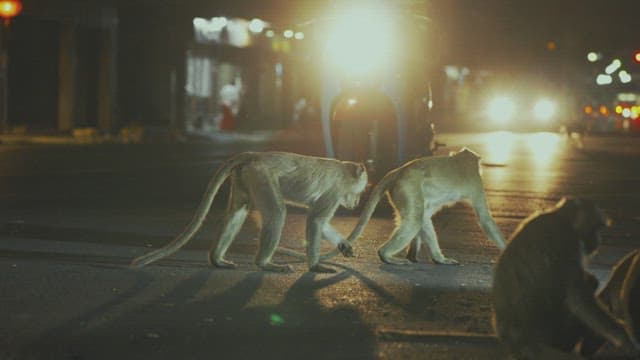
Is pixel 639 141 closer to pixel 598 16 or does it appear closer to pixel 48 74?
Result: pixel 598 16

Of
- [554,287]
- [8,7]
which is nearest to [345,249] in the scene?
[554,287]

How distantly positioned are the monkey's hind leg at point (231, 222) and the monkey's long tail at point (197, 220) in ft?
0.78

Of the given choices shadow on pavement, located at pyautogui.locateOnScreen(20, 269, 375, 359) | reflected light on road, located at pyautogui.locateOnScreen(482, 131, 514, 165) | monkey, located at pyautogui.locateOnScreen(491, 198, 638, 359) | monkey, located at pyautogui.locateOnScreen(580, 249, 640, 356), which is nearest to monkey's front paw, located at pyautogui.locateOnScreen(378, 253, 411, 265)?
shadow on pavement, located at pyautogui.locateOnScreen(20, 269, 375, 359)

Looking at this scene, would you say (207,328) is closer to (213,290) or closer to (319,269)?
(213,290)

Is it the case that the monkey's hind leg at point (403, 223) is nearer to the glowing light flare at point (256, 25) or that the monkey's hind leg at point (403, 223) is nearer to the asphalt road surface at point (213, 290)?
the asphalt road surface at point (213, 290)

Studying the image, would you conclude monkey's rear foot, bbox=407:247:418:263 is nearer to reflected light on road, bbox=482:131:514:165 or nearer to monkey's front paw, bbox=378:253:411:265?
monkey's front paw, bbox=378:253:411:265

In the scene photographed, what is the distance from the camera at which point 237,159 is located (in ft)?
34.7

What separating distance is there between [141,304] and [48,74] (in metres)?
32.1

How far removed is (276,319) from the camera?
8516 mm

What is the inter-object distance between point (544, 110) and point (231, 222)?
57.0 m

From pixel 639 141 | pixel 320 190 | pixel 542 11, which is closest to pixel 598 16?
pixel 542 11

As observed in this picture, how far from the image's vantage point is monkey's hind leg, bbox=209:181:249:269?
35.0 feet

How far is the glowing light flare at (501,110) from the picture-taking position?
67500mm

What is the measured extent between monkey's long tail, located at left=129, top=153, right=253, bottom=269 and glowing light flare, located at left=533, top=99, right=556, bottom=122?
2032 inches
